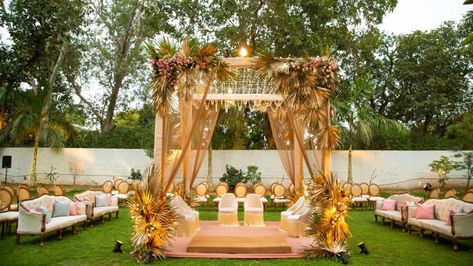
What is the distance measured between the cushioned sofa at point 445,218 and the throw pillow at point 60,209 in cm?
751

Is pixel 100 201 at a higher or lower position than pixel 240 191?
lower

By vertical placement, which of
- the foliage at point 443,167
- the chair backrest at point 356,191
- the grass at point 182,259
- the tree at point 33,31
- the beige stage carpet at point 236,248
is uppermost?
the tree at point 33,31

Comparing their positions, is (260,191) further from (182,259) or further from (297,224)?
(182,259)

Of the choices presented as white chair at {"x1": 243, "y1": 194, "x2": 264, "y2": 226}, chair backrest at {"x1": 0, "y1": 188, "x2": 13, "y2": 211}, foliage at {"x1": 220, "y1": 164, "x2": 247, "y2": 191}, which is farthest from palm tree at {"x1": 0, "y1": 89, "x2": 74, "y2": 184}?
white chair at {"x1": 243, "y1": 194, "x2": 264, "y2": 226}

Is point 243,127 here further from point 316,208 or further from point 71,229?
point 316,208

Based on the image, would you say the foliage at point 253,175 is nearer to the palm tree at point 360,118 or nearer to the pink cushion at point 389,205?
the palm tree at point 360,118

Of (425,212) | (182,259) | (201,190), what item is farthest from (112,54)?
(425,212)

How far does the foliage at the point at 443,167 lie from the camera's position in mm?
16312

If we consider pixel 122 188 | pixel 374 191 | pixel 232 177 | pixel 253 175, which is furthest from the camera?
pixel 253 175

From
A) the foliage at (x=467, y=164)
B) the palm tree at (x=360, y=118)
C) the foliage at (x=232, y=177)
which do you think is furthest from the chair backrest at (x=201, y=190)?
the foliage at (x=467, y=164)

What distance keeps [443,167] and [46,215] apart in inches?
581

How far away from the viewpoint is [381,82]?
2166 cm

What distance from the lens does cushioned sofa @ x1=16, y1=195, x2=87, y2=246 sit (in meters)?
7.45

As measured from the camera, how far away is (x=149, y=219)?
638cm
